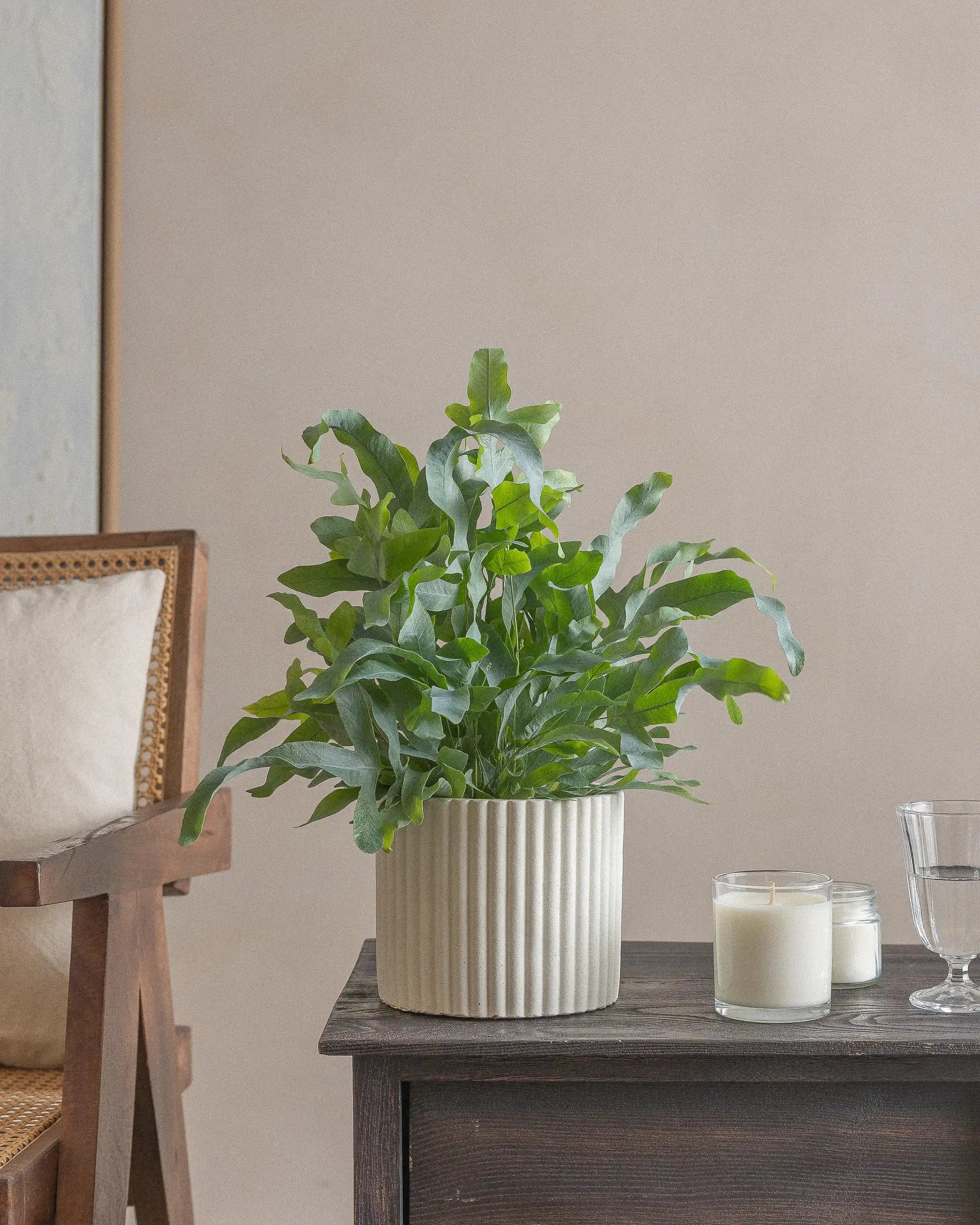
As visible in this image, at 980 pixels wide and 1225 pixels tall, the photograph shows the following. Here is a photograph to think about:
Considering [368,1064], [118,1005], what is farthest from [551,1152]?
[118,1005]

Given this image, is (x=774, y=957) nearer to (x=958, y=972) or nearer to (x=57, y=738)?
(x=958, y=972)

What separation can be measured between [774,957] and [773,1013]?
4 centimetres

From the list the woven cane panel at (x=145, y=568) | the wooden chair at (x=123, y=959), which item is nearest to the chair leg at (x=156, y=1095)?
the wooden chair at (x=123, y=959)

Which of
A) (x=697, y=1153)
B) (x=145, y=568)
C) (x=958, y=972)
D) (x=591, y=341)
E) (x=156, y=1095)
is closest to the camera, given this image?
(x=697, y=1153)

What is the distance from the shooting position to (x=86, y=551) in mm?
1187

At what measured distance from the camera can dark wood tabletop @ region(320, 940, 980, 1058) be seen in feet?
2.37

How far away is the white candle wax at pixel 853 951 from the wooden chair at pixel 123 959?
515mm

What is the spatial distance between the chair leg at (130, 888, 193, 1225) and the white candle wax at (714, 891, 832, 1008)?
49cm

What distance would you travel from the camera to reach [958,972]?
844 mm

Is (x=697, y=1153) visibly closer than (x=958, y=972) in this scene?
Yes

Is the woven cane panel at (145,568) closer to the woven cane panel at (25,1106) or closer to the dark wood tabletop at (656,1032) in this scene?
the woven cane panel at (25,1106)

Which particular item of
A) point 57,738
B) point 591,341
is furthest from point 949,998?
point 591,341

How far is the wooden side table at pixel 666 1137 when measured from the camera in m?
0.73

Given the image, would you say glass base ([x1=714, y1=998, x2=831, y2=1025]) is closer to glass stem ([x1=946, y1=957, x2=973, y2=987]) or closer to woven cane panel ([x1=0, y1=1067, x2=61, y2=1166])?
glass stem ([x1=946, y1=957, x2=973, y2=987])
